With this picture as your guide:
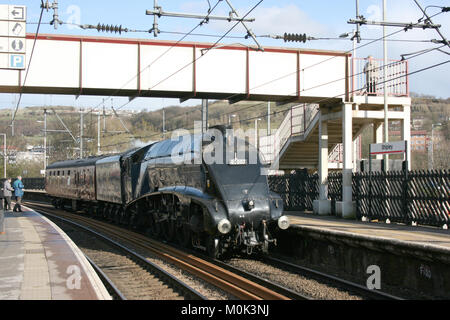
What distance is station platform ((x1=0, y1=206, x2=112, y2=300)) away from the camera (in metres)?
8.34

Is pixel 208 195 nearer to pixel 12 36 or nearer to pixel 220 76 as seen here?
pixel 220 76

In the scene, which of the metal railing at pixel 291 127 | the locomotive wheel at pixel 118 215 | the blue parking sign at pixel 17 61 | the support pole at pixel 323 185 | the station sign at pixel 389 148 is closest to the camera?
the blue parking sign at pixel 17 61

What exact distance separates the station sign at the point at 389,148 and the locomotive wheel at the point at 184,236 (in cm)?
723

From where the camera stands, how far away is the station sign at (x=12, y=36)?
15.6 metres

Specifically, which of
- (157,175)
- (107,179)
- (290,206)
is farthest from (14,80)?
(290,206)

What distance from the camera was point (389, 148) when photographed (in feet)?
56.3

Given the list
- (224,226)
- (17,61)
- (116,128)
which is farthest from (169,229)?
(116,128)

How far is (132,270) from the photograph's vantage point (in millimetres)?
12719

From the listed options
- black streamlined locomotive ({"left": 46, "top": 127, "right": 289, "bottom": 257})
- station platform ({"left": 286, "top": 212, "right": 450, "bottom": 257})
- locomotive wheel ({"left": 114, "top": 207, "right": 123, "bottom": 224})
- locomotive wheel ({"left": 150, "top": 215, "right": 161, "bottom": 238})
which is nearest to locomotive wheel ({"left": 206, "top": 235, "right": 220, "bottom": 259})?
black streamlined locomotive ({"left": 46, "top": 127, "right": 289, "bottom": 257})

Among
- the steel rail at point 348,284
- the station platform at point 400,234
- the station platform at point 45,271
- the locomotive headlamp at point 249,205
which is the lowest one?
the steel rail at point 348,284

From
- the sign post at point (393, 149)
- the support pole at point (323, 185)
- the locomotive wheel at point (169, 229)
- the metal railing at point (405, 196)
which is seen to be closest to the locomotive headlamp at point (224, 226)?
the locomotive wheel at point (169, 229)

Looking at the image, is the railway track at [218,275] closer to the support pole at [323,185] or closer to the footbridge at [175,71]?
the footbridge at [175,71]

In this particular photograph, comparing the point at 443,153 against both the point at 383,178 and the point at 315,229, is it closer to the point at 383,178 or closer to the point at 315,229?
the point at 383,178

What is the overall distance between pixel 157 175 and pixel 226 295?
317 inches
